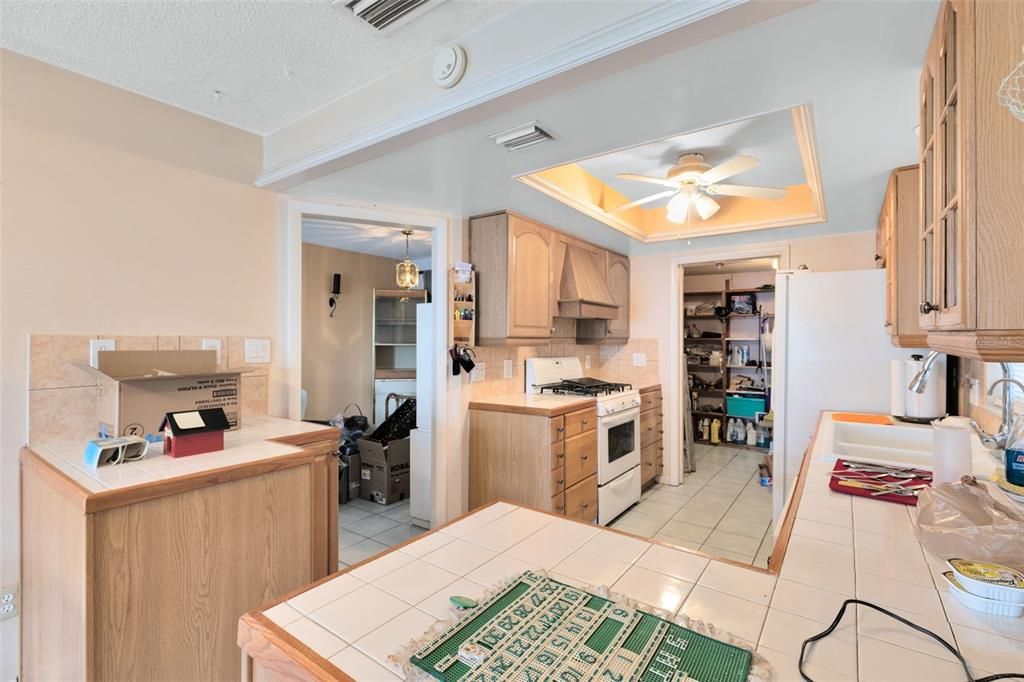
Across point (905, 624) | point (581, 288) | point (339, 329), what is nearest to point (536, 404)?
point (581, 288)

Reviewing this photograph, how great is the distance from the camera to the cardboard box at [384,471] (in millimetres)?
3689

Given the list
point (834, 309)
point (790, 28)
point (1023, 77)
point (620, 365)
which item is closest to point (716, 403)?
point (620, 365)

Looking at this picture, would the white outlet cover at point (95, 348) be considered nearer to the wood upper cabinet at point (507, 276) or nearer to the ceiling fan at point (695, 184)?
the wood upper cabinet at point (507, 276)

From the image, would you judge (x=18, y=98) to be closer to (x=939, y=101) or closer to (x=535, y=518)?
(x=535, y=518)

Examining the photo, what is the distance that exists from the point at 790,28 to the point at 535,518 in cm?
154

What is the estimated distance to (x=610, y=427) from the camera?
3471 millimetres

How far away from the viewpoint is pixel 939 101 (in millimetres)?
1081

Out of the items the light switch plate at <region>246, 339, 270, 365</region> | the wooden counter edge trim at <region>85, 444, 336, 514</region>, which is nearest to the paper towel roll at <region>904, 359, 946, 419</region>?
the wooden counter edge trim at <region>85, 444, 336, 514</region>

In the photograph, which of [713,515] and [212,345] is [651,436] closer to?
[713,515]

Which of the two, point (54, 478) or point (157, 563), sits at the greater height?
point (54, 478)

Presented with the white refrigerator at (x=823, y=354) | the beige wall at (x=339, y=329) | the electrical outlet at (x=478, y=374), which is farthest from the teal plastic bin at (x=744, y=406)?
the beige wall at (x=339, y=329)

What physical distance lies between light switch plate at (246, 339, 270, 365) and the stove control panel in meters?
2.19

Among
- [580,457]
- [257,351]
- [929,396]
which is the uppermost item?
[257,351]

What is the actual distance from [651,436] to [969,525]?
3.30m
